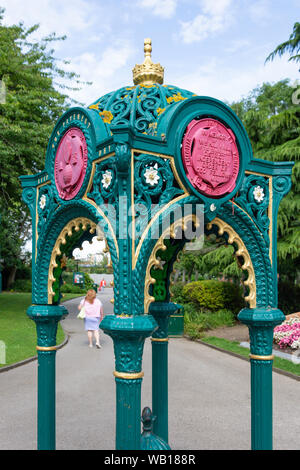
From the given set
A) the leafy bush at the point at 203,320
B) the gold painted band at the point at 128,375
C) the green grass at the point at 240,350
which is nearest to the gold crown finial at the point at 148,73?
the gold painted band at the point at 128,375

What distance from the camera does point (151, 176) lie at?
2.94 meters

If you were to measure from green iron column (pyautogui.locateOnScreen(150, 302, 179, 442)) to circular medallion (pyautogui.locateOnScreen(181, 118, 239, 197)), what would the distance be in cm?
169

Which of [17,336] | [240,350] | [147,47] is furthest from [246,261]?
[17,336]

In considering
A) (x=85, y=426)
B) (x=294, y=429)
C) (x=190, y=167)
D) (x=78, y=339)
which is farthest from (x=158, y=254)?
(x=78, y=339)

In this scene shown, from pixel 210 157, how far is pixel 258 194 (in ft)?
1.97

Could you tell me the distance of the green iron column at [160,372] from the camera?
171 inches

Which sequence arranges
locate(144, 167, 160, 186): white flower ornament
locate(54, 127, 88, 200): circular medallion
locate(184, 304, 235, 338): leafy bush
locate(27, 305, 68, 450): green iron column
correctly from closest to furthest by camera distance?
locate(144, 167, 160, 186): white flower ornament
locate(54, 127, 88, 200): circular medallion
locate(27, 305, 68, 450): green iron column
locate(184, 304, 235, 338): leafy bush

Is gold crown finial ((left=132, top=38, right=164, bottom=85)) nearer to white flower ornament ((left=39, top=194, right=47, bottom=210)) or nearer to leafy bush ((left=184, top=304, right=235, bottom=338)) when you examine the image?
white flower ornament ((left=39, top=194, right=47, bottom=210))

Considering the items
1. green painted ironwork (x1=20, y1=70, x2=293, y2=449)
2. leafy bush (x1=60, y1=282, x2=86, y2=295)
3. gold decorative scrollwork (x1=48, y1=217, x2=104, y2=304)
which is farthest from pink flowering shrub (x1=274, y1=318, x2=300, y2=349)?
leafy bush (x1=60, y1=282, x2=86, y2=295)

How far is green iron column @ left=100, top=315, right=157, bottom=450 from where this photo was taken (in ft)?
9.11

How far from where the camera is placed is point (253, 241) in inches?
136

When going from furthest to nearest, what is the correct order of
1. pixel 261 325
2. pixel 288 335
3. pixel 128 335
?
pixel 288 335 < pixel 261 325 < pixel 128 335

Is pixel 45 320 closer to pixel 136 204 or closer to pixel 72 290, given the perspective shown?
pixel 136 204

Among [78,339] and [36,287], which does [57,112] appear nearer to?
[78,339]
